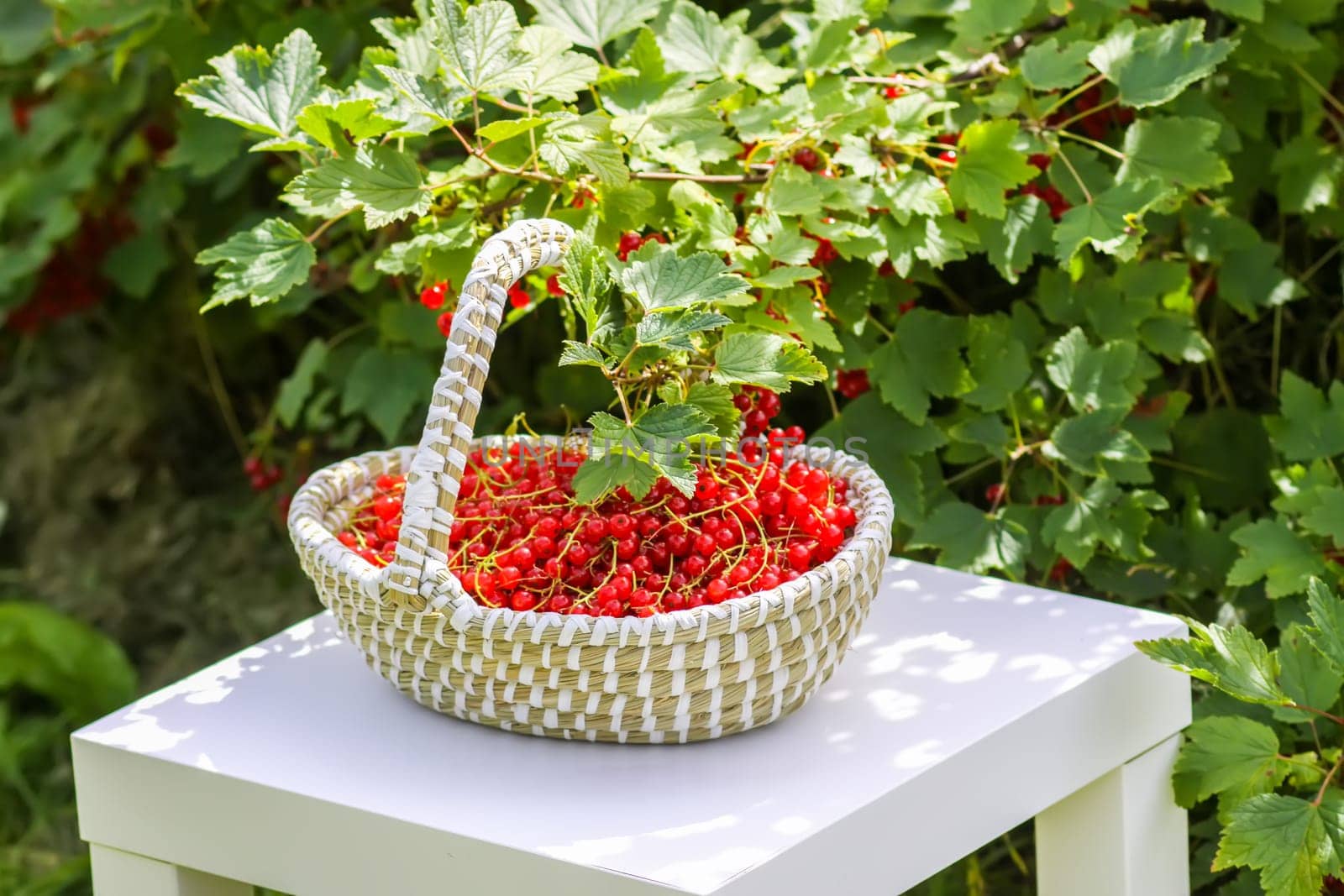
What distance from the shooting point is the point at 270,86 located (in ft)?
3.90

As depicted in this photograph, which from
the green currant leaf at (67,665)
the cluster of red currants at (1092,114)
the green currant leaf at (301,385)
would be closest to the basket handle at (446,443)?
the cluster of red currants at (1092,114)

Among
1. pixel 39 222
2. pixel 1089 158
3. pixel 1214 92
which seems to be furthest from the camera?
pixel 39 222

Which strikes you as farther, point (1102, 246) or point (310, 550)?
point (1102, 246)

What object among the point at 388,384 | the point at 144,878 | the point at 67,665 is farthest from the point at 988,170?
the point at 67,665

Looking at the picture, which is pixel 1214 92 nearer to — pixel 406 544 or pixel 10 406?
pixel 406 544

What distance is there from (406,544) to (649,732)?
21cm

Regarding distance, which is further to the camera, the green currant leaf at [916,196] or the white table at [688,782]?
the green currant leaf at [916,196]

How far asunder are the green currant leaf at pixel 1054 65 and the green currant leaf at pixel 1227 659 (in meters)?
0.51

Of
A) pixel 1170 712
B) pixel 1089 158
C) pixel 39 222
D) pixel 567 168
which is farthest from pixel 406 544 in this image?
pixel 39 222

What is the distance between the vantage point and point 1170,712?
123 centimetres

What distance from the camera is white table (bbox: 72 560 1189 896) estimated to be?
3.10 feet

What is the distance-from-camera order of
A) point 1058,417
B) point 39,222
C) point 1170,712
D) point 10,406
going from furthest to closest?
point 10,406
point 39,222
point 1058,417
point 1170,712

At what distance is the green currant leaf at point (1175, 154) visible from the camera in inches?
54.4

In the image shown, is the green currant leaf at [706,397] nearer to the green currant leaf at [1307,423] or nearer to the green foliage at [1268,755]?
the green foliage at [1268,755]
